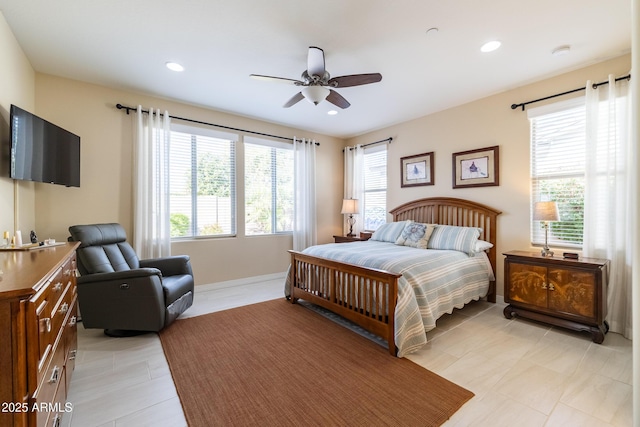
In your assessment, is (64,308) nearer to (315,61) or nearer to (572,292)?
(315,61)

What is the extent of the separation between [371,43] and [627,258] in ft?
→ 10.3

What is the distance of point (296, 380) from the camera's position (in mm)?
1984

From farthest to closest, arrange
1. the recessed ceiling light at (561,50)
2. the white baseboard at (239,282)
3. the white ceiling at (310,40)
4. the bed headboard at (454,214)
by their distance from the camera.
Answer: the white baseboard at (239,282), the bed headboard at (454,214), the recessed ceiling light at (561,50), the white ceiling at (310,40)

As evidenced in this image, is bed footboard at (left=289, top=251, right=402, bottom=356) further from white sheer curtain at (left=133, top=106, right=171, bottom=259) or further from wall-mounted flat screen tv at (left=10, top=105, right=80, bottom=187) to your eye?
wall-mounted flat screen tv at (left=10, top=105, right=80, bottom=187)

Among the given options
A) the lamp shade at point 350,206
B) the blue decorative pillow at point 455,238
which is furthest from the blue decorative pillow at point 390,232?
the lamp shade at point 350,206

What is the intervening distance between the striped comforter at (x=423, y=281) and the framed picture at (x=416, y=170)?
59.5 inches

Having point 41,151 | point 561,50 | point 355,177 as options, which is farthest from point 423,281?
point 41,151

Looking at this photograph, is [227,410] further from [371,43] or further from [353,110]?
[353,110]

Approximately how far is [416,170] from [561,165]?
185 centimetres

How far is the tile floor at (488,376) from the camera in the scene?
1634mm

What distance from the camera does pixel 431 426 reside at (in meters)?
1.55

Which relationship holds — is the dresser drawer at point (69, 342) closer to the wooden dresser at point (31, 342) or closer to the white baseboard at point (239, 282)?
the wooden dresser at point (31, 342)

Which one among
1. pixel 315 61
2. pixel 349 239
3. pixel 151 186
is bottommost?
pixel 349 239

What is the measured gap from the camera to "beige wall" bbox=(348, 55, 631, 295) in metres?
3.16
